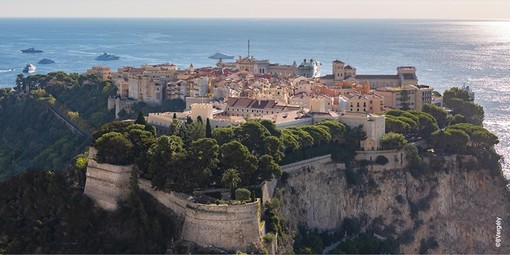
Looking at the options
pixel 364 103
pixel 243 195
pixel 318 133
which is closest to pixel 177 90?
pixel 364 103

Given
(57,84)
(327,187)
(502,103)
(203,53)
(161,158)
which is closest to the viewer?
(161,158)

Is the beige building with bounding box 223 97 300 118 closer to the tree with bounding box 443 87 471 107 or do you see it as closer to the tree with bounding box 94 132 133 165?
the tree with bounding box 94 132 133 165

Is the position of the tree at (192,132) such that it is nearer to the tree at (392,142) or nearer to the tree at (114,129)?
the tree at (114,129)

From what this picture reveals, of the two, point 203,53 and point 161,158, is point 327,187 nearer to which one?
point 161,158

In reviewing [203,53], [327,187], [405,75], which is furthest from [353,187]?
[203,53]

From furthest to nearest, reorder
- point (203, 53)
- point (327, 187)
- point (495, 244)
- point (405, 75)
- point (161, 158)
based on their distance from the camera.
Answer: point (203, 53) → point (405, 75) → point (495, 244) → point (327, 187) → point (161, 158)

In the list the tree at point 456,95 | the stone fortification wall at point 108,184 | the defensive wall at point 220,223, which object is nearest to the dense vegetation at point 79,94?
the stone fortification wall at point 108,184

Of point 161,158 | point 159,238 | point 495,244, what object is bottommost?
point 495,244

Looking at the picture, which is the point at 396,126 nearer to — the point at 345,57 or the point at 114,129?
the point at 114,129
